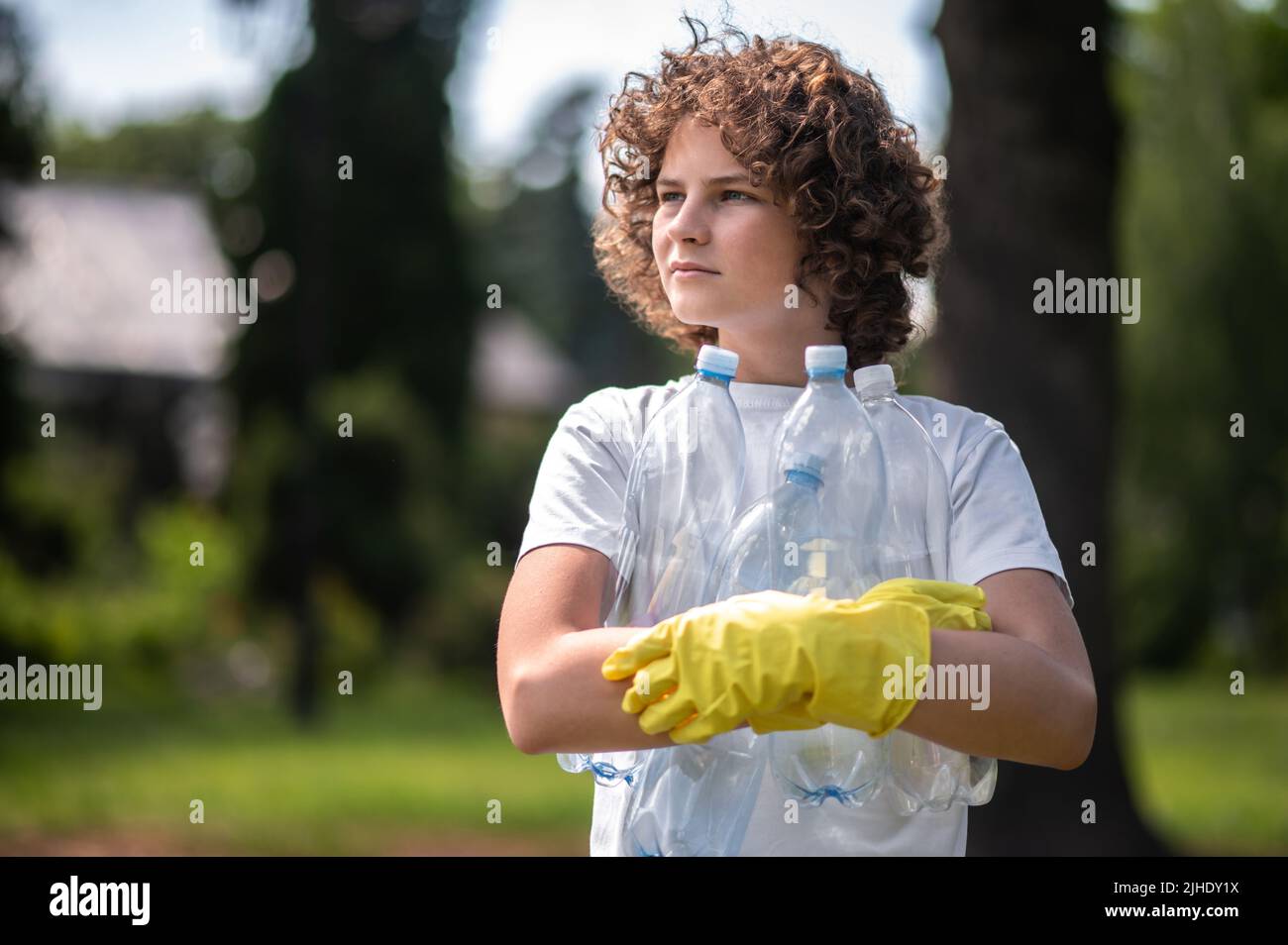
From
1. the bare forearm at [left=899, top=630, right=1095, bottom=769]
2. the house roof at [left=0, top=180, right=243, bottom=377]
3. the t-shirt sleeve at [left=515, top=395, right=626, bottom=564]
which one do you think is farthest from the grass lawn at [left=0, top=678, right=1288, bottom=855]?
the house roof at [left=0, top=180, right=243, bottom=377]

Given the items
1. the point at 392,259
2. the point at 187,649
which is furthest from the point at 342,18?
the point at 187,649

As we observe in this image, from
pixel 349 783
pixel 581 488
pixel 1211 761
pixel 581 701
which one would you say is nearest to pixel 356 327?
pixel 349 783

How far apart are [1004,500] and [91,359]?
2038 cm

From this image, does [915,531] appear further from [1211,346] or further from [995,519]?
[1211,346]

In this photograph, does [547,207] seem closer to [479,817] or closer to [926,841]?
[479,817]

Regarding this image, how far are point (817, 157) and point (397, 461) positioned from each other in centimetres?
1186

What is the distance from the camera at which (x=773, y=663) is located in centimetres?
161

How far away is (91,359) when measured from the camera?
20.3m

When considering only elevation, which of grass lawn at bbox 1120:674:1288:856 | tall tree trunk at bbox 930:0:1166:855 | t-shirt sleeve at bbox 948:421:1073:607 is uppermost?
tall tree trunk at bbox 930:0:1166:855

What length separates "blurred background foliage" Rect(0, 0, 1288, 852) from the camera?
11.1 m

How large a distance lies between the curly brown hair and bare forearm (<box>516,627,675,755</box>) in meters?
0.66

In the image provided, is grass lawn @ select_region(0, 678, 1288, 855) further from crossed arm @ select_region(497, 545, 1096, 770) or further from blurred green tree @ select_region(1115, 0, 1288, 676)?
crossed arm @ select_region(497, 545, 1096, 770)

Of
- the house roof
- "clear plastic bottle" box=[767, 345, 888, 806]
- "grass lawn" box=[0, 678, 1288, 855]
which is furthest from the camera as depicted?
the house roof
